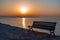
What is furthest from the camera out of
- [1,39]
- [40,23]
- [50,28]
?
[40,23]

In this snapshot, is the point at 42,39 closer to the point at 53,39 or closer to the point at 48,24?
the point at 53,39

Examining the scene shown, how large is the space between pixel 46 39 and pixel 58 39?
697 mm

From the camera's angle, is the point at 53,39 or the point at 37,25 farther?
the point at 37,25

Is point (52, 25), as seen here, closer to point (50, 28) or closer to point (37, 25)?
point (50, 28)

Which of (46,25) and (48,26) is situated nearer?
(48,26)

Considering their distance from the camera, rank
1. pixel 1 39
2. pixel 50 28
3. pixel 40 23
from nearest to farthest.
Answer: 1. pixel 1 39
2. pixel 50 28
3. pixel 40 23

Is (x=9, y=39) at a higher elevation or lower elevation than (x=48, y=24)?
lower

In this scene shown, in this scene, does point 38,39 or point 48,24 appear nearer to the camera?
point 38,39

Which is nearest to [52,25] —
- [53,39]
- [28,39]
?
[53,39]

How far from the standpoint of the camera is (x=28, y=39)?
8.49 m

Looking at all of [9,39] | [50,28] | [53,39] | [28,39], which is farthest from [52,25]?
[9,39]

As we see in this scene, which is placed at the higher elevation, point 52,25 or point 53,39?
point 52,25

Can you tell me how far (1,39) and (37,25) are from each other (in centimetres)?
295

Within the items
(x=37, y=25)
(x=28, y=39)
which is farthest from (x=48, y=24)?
(x=28, y=39)
